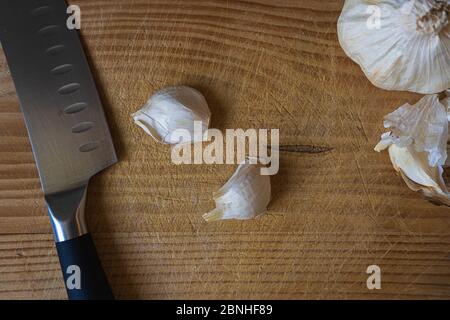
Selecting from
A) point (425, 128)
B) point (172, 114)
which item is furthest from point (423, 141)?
point (172, 114)

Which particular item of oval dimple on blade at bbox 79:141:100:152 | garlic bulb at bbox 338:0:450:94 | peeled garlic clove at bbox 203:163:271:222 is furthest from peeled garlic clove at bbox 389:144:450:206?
oval dimple on blade at bbox 79:141:100:152

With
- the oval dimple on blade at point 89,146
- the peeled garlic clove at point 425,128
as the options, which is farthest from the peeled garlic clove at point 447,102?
the oval dimple on blade at point 89,146

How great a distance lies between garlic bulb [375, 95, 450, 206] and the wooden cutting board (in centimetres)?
4

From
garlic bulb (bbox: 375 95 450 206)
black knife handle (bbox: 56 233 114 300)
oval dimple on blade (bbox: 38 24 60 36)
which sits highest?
oval dimple on blade (bbox: 38 24 60 36)

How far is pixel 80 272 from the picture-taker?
0.83 m

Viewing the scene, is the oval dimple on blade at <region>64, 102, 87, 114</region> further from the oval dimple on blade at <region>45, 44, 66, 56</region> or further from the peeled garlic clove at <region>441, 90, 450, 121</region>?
the peeled garlic clove at <region>441, 90, 450, 121</region>

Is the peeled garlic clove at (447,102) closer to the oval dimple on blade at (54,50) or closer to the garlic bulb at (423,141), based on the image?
the garlic bulb at (423,141)

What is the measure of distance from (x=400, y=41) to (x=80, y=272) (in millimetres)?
610

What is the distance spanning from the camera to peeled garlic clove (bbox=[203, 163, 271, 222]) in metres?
0.84

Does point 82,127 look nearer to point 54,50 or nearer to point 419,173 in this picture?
point 54,50

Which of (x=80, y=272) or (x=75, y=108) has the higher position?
(x=75, y=108)
